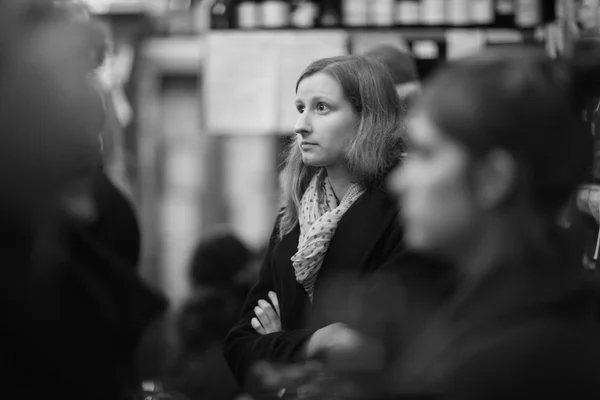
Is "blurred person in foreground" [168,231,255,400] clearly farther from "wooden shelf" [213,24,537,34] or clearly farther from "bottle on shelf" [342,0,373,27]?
"bottle on shelf" [342,0,373,27]

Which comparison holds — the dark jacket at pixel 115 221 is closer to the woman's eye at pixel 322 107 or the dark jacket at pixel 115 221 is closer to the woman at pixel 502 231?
the woman's eye at pixel 322 107

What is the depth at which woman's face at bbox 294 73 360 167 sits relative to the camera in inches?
92.2

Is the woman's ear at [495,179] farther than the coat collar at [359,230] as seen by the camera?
No

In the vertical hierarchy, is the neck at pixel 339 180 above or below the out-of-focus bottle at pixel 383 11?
below

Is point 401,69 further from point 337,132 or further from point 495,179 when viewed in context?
point 495,179

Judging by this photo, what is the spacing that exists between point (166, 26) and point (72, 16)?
8526mm

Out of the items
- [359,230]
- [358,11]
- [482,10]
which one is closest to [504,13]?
[482,10]

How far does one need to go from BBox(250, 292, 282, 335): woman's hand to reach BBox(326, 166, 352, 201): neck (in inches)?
13.0

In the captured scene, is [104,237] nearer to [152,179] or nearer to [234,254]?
[234,254]

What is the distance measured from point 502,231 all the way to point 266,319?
1.14m

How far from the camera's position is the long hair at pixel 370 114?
7.61 ft

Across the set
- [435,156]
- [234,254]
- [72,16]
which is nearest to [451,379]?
[435,156]

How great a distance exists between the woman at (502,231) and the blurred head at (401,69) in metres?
1.61

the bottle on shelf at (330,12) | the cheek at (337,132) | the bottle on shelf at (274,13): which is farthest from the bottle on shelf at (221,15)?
the cheek at (337,132)
